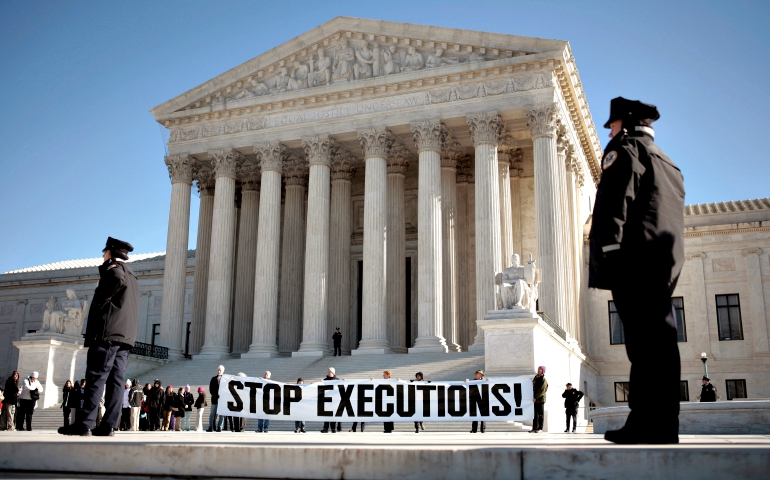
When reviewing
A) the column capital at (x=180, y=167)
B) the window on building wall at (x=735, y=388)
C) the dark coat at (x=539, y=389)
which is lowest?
the dark coat at (x=539, y=389)

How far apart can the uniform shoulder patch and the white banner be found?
1280 centimetres

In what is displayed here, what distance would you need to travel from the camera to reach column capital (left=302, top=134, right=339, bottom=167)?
37.8 metres

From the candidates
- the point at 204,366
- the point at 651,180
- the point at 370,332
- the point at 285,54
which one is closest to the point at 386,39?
the point at 285,54

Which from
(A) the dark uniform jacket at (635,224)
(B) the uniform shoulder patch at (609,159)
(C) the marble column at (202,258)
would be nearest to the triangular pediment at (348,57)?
(C) the marble column at (202,258)

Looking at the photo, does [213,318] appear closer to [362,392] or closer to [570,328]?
[570,328]

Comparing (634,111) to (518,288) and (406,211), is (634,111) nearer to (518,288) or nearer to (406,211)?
(518,288)

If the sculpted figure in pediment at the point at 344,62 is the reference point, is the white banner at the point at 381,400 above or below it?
below

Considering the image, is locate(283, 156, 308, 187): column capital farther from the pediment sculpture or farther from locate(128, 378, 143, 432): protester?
locate(128, 378, 143, 432): protester

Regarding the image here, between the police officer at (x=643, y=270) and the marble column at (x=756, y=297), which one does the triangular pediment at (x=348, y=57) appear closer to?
the marble column at (x=756, y=297)

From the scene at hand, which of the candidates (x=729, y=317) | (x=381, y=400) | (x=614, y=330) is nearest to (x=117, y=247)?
(x=381, y=400)

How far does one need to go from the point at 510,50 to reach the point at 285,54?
11.9 m

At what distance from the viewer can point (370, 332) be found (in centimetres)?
3481

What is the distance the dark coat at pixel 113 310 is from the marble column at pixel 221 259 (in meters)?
29.4

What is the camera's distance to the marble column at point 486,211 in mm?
33094
